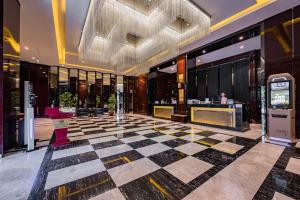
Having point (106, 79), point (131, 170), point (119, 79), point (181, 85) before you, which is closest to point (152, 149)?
point (131, 170)

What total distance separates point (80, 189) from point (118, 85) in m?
11.3

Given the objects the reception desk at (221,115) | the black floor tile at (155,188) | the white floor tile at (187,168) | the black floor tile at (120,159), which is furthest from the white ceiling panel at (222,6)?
the black floor tile at (155,188)

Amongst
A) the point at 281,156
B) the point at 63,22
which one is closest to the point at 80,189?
the point at 281,156

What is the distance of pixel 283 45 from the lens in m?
3.83

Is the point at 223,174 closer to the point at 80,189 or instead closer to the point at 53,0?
the point at 80,189

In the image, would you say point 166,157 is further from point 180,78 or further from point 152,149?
→ point 180,78

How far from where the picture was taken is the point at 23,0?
3186 mm

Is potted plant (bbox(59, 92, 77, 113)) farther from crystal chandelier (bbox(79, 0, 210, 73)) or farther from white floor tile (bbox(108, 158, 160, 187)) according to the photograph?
white floor tile (bbox(108, 158, 160, 187))

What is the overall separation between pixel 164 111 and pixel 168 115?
40cm

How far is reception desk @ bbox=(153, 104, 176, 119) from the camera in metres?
7.62

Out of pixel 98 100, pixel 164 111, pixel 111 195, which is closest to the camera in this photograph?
pixel 111 195

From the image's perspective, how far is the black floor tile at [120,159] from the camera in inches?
85.7

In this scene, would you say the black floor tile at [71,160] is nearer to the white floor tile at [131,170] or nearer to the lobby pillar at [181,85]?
the white floor tile at [131,170]

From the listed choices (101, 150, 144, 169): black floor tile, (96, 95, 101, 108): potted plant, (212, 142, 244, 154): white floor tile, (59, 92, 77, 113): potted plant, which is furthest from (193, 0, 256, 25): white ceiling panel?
(96, 95, 101, 108): potted plant
